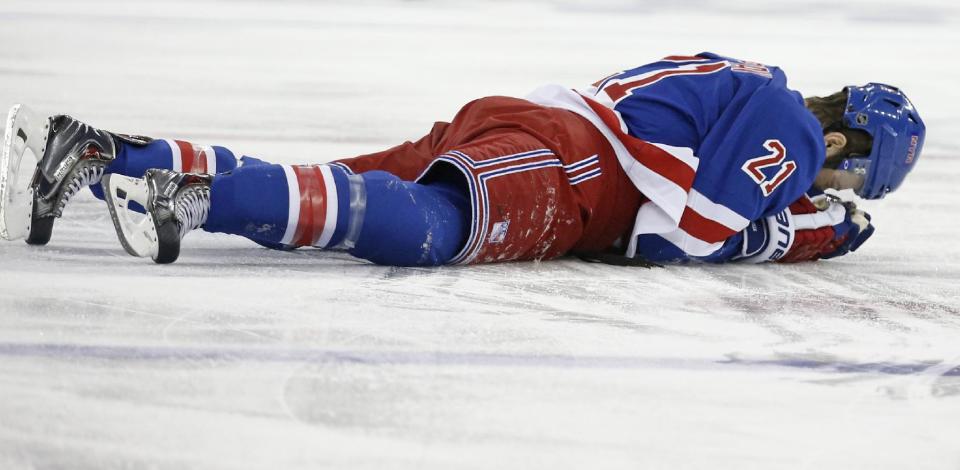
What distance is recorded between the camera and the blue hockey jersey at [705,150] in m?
2.19

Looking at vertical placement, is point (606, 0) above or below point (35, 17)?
above

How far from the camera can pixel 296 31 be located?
552cm

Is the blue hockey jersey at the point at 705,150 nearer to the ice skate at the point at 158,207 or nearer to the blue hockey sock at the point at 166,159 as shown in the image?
the blue hockey sock at the point at 166,159

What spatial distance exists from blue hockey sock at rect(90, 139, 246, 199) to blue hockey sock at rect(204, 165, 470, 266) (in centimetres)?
29

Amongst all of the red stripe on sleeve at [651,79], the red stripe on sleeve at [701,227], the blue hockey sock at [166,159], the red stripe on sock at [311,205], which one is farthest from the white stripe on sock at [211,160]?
the red stripe on sleeve at [701,227]

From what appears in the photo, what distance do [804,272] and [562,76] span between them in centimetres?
234

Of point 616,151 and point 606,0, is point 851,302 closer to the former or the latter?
point 616,151

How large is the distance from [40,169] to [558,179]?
795 mm

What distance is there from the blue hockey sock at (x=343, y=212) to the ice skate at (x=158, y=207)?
0.12ft

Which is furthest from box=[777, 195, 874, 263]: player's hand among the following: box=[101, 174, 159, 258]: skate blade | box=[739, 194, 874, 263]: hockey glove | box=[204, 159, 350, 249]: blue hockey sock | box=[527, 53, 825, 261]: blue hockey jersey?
box=[101, 174, 159, 258]: skate blade

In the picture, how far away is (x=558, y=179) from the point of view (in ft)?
6.98

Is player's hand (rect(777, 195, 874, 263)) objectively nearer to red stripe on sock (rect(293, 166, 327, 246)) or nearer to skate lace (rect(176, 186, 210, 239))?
red stripe on sock (rect(293, 166, 327, 246))

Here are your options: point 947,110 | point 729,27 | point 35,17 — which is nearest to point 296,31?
point 35,17

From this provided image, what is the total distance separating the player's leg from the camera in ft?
6.00
